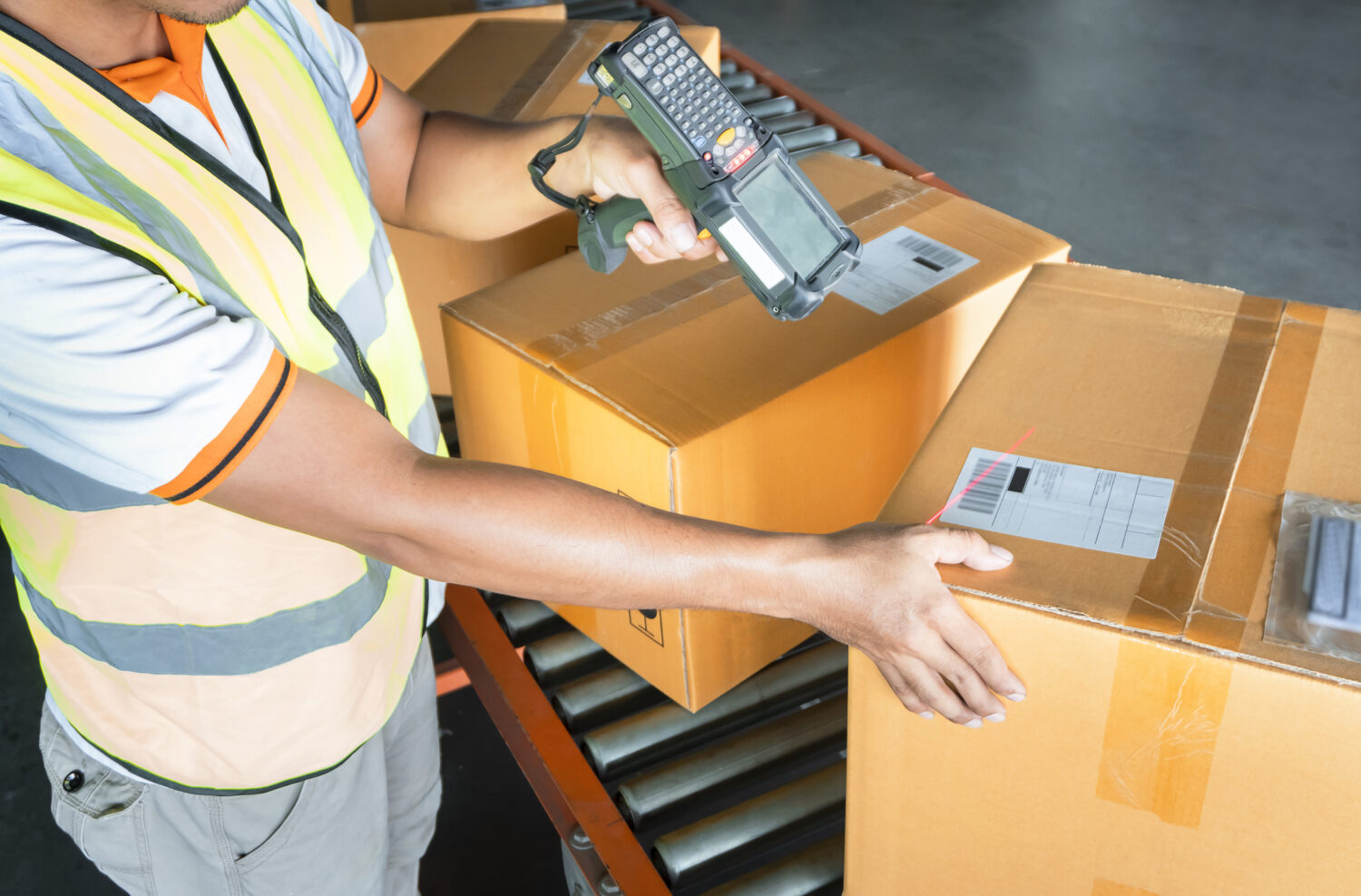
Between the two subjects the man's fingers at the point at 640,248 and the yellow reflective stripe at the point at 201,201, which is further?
the man's fingers at the point at 640,248

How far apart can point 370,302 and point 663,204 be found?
0.30m

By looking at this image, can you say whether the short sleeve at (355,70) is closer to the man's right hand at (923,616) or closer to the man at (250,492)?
the man at (250,492)

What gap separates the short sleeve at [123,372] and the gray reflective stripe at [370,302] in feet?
0.87

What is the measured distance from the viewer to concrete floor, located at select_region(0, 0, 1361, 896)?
6.26ft

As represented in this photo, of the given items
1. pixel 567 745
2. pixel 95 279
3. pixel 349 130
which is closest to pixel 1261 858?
pixel 567 745

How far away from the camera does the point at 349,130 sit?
1023 millimetres

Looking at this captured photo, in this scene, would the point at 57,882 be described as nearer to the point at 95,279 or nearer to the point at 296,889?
the point at 296,889

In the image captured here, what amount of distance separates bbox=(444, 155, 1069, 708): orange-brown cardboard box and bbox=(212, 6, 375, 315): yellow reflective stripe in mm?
212

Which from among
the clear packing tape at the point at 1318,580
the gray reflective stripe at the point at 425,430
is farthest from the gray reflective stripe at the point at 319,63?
the clear packing tape at the point at 1318,580

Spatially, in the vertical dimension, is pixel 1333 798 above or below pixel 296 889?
above

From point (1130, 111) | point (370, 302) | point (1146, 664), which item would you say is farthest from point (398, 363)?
point (1130, 111)

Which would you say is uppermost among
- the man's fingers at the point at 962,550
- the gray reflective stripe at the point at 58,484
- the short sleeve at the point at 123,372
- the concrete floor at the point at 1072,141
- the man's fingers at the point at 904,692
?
the short sleeve at the point at 123,372

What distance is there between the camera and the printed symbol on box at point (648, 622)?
1.07 meters

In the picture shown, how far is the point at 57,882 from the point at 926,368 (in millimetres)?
1775
